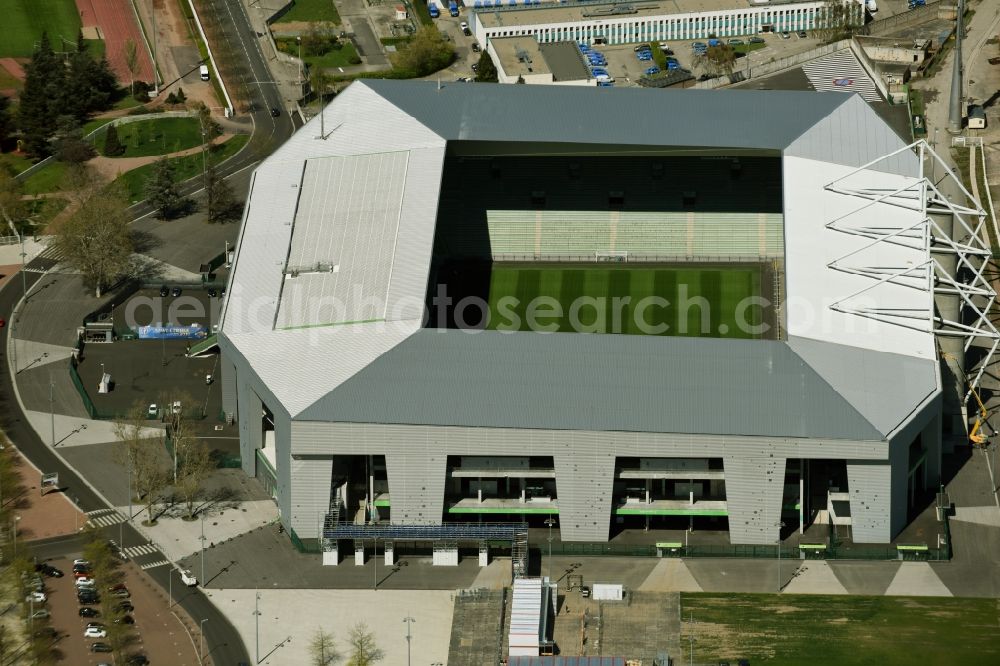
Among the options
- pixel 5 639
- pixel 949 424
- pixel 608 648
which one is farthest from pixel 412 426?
pixel 949 424

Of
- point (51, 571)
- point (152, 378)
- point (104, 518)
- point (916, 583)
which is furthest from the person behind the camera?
point (152, 378)

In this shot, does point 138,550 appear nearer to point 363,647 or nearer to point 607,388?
point 363,647

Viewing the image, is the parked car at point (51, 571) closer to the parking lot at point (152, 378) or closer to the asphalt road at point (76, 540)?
the asphalt road at point (76, 540)

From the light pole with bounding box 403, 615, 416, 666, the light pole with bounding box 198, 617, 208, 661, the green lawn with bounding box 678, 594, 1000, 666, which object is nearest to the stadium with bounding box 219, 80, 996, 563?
the green lawn with bounding box 678, 594, 1000, 666

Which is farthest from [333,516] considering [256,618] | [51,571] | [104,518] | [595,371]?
[595,371]

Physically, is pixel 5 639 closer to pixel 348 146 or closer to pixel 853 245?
pixel 348 146

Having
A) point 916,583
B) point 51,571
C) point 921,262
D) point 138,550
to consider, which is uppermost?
point 921,262
